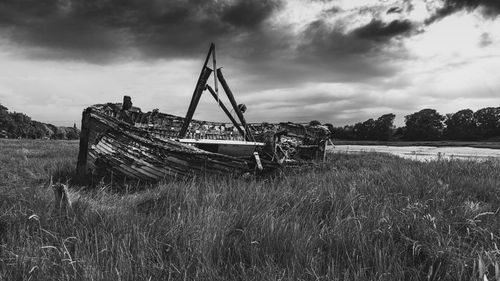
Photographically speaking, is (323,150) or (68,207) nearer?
(68,207)

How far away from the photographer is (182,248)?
267cm

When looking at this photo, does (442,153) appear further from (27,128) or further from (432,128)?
(27,128)

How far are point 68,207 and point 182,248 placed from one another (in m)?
1.38

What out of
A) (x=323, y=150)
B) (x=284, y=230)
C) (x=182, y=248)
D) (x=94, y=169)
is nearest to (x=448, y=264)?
(x=284, y=230)

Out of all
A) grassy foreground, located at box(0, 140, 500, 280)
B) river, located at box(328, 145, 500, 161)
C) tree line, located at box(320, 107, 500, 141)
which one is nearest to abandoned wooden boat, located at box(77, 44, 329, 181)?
grassy foreground, located at box(0, 140, 500, 280)

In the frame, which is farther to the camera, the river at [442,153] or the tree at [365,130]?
the tree at [365,130]

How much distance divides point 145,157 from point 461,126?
36.5 m

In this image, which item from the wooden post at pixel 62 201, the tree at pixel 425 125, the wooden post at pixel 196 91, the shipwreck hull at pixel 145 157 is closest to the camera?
A: the wooden post at pixel 62 201

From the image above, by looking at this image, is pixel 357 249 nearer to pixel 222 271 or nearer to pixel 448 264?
pixel 448 264

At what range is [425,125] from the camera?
37250mm

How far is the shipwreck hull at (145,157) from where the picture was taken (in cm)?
668

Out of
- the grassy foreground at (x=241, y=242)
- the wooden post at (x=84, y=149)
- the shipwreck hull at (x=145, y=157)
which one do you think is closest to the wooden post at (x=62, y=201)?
the grassy foreground at (x=241, y=242)

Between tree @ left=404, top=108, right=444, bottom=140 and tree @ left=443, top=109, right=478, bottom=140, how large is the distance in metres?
0.90

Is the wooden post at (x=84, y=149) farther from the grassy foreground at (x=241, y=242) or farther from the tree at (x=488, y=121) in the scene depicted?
the tree at (x=488, y=121)
